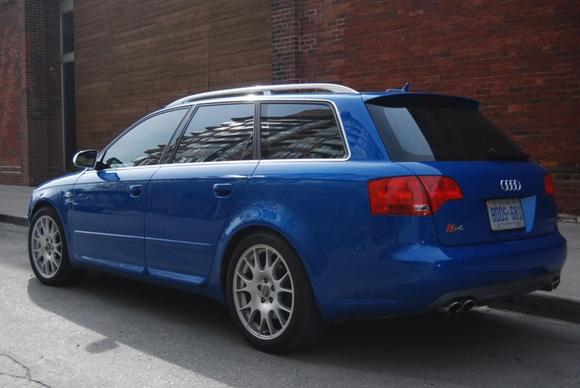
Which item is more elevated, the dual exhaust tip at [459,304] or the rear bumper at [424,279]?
the rear bumper at [424,279]

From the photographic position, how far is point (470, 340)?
4.54m

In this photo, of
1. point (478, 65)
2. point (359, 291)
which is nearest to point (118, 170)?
point (359, 291)

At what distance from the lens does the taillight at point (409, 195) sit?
12.0ft

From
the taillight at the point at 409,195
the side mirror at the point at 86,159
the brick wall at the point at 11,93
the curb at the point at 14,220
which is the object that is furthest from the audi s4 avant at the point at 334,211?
the brick wall at the point at 11,93

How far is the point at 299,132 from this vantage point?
4340mm

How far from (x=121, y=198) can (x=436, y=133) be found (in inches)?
102

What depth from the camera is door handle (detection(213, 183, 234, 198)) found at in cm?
446

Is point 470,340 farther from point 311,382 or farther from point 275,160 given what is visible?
point 275,160

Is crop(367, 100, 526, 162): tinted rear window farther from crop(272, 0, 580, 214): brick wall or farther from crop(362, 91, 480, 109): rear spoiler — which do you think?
crop(272, 0, 580, 214): brick wall

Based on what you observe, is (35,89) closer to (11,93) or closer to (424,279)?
(11,93)

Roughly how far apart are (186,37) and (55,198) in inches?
326

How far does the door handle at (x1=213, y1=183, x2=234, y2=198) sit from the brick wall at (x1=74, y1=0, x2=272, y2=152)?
7.68 m

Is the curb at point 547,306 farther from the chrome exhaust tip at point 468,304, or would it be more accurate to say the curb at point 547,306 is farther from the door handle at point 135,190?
the door handle at point 135,190

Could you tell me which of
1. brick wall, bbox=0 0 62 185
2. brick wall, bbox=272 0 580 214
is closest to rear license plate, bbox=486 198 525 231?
brick wall, bbox=272 0 580 214
